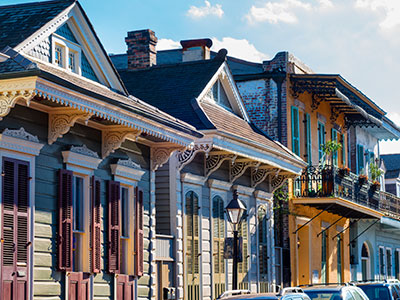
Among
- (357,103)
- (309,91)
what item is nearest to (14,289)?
(309,91)

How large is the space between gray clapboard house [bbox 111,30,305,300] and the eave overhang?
314 centimetres

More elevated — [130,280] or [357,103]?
[357,103]

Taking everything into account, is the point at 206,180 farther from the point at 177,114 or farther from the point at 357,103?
the point at 357,103

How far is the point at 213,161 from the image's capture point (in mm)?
20969

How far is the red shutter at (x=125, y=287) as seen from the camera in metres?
16.5

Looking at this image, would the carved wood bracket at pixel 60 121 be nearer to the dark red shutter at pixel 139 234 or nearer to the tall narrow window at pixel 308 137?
the dark red shutter at pixel 139 234

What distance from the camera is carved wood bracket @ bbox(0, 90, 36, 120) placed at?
12.2m

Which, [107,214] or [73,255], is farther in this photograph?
[107,214]

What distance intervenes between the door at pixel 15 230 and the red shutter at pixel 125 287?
3229mm

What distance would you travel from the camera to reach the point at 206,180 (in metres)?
21.2

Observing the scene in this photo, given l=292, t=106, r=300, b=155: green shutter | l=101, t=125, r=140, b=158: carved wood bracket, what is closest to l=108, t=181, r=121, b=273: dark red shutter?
l=101, t=125, r=140, b=158: carved wood bracket

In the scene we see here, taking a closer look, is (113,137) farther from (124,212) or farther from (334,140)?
(334,140)

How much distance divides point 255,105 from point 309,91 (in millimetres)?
2010

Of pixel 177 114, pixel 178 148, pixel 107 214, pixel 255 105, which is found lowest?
pixel 107 214
